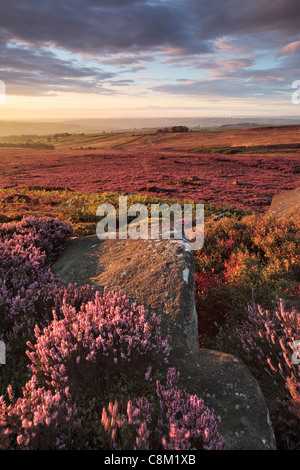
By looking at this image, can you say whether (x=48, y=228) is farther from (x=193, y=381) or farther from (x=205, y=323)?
(x=193, y=381)

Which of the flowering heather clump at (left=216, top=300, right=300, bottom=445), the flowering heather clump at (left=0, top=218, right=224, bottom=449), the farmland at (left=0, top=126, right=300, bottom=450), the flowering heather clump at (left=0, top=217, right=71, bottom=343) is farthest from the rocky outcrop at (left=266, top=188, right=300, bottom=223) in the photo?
the flowering heather clump at (left=0, top=218, right=224, bottom=449)

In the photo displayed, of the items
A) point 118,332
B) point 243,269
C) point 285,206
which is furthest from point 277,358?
point 285,206

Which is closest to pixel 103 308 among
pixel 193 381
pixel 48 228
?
pixel 193 381

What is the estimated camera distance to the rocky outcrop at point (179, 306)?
296cm

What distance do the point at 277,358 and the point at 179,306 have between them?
154 centimetres

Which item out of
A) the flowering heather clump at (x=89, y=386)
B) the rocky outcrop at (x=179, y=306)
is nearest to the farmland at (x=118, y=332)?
the flowering heather clump at (x=89, y=386)

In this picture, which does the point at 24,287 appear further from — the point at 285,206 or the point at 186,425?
the point at 285,206

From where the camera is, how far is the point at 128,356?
10.7 ft

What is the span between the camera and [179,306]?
452 centimetres

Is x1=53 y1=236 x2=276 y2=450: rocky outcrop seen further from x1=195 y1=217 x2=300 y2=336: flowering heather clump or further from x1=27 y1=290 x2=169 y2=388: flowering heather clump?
x1=195 y1=217 x2=300 y2=336: flowering heather clump

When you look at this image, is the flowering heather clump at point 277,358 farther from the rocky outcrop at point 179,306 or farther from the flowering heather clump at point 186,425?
the flowering heather clump at point 186,425

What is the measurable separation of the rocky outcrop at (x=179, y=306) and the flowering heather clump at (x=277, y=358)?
1.07 feet

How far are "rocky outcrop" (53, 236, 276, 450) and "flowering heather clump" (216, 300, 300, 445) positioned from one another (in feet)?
1.07
